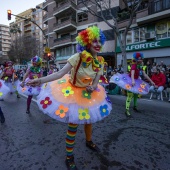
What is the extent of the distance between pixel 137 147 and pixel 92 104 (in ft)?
4.46

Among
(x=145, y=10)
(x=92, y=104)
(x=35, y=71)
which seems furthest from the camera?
(x=145, y=10)

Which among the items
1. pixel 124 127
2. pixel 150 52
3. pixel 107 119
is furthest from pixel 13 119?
pixel 150 52

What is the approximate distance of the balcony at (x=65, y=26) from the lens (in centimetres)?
3118

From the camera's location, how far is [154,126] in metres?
4.57

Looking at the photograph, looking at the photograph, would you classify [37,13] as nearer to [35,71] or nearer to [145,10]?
[145,10]

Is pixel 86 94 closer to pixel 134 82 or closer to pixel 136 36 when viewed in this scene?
pixel 134 82

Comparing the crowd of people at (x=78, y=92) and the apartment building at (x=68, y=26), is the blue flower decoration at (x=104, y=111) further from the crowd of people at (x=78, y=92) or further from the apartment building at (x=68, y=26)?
the apartment building at (x=68, y=26)

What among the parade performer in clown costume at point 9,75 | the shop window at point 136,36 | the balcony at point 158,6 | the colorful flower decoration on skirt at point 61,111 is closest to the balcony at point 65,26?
the shop window at point 136,36

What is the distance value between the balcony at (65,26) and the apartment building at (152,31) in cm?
1147

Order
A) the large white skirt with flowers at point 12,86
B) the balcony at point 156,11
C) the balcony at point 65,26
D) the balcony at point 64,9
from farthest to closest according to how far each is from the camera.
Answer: the balcony at point 64,9 → the balcony at point 65,26 → the balcony at point 156,11 → the large white skirt with flowers at point 12,86

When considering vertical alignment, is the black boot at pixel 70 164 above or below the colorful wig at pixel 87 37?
below

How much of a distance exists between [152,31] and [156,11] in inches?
85.8

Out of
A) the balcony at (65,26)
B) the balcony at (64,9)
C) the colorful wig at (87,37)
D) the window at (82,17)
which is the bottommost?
the colorful wig at (87,37)

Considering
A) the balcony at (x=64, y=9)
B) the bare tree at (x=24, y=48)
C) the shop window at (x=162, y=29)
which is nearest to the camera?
the shop window at (x=162, y=29)
